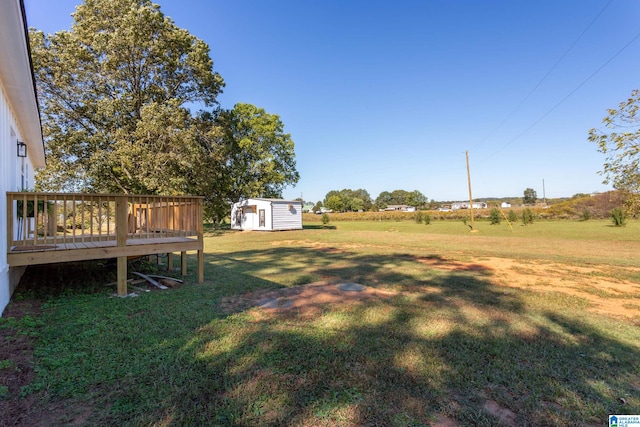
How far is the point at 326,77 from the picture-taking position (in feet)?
59.1

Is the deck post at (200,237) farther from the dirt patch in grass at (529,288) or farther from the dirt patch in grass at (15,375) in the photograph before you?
the dirt patch in grass at (15,375)

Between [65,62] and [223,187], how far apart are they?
11281 millimetres

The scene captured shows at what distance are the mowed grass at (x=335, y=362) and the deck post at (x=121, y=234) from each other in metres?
0.37

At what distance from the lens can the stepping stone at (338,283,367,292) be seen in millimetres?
5277

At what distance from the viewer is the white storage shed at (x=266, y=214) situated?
22219 millimetres

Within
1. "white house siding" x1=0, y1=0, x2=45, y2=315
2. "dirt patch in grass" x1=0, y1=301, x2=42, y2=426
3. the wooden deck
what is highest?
"white house siding" x1=0, y1=0, x2=45, y2=315

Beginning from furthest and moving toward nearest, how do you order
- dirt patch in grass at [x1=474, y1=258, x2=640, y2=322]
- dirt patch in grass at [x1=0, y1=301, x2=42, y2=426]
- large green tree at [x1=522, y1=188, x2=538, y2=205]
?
large green tree at [x1=522, y1=188, x2=538, y2=205]
dirt patch in grass at [x1=474, y1=258, x2=640, y2=322]
dirt patch in grass at [x1=0, y1=301, x2=42, y2=426]

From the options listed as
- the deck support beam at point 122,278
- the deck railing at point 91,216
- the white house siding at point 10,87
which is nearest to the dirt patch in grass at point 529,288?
the deck support beam at point 122,278

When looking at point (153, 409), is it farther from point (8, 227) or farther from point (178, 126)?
point (178, 126)

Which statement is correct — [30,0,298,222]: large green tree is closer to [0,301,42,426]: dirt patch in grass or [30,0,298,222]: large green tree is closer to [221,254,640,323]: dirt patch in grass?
[221,254,640,323]: dirt patch in grass

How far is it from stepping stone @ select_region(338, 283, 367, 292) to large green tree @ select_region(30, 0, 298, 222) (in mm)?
13028

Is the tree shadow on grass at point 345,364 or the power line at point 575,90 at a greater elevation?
the power line at point 575,90

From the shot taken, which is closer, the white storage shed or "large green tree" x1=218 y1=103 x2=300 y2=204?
the white storage shed

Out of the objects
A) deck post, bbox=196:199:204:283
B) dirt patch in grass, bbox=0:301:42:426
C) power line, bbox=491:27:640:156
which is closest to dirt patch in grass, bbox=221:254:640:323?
deck post, bbox=196:199:204:283
